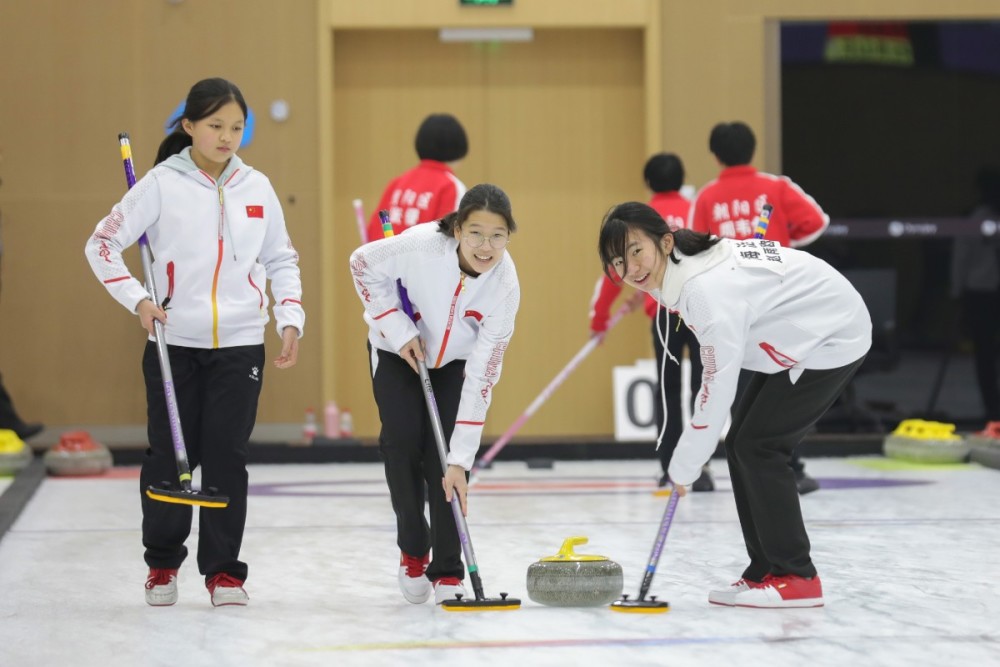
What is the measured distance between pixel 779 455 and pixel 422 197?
231 centimetres

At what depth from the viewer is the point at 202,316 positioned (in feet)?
10.9

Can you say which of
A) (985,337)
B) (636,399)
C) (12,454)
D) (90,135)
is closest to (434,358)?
(12,454)

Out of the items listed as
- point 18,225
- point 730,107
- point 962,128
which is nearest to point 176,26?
point 18,225

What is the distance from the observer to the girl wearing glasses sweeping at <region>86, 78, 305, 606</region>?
333 cm

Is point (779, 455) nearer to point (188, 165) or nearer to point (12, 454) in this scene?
point (188, 165)

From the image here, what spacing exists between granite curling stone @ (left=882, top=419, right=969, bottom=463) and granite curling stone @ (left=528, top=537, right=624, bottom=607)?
363cm

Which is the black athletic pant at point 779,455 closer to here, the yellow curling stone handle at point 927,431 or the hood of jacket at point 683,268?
the hood of jacket at point 683,268

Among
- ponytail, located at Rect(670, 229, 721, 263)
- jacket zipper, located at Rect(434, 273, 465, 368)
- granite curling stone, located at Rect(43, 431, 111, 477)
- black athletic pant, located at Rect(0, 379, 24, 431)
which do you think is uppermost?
ponytail, located at Rect(670, 229, 721, 263)

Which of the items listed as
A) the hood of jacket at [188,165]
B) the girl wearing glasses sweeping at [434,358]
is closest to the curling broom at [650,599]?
the girl wearing glasses sweeping at [434,358]

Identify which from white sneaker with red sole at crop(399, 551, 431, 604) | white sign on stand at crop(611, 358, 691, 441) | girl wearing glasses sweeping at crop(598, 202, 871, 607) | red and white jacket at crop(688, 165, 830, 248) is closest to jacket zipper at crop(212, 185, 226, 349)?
white sneaker with red sole at crop(399, 551, 431, 604)

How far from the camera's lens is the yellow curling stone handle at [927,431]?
654 centimetres

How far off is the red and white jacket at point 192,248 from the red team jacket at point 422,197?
178 centimetres

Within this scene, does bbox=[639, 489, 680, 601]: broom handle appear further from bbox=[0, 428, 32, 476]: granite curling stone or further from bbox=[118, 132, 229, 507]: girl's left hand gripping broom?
bbox=[0, 428, 32, 476]: granite curling stone

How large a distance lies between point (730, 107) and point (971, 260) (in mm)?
1529
